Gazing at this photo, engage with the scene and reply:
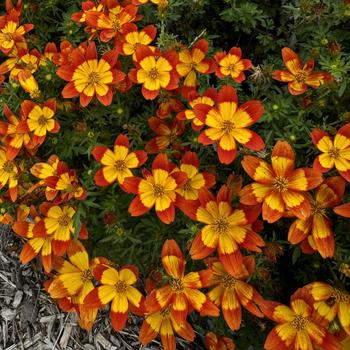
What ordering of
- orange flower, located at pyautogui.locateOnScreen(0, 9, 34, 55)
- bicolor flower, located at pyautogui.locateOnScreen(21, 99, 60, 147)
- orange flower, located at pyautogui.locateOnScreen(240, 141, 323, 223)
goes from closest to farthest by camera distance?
orange flower, located at pyautogui.locateOnScreen(240, 141, 323, 223) < bicolor flower, located at pyautogui.locateOnScreen(21, 99, 60, 147) < orange flower, located at pyautogui.locateOnScreen(0, 9, 34, 55)

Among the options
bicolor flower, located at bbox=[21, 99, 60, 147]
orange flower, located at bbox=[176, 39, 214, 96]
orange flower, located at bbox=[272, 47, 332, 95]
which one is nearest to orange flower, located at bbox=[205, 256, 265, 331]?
orange flower, located at bbox=[272, 47, 332, 95]

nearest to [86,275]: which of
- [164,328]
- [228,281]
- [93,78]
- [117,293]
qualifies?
[117,293]

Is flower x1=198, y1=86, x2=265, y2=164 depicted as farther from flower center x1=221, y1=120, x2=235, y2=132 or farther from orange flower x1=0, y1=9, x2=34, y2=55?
orange flower x1=0, y1=9, x2=34, y2=55

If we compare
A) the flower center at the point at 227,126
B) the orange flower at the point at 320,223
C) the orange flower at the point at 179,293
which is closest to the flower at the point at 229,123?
the flower center at the point at 227,126

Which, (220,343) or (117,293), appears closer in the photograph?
(117,293)

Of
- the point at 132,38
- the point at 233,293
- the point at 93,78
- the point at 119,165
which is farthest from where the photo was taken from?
the point at 132,38

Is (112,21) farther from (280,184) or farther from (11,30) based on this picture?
(280,184)

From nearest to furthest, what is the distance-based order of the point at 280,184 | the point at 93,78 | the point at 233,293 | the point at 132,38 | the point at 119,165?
1. the point at 280,184
2. the point at 233,293
3. the point at 119,165
4. the point at 93,78
5. the point at 132,38
